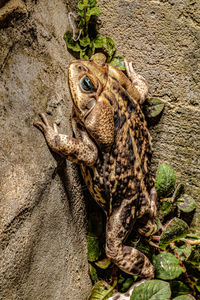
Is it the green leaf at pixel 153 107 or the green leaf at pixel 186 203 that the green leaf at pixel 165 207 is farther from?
the green leaf at pixel 153 107

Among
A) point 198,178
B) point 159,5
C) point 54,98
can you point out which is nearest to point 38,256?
point 54,98

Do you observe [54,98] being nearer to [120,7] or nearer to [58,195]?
[58,195]

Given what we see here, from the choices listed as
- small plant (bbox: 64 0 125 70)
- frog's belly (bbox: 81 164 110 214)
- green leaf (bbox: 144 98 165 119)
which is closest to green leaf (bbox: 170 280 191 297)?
frog's belly (bbox: 81 164 110 214)

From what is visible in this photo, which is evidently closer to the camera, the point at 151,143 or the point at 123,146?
the point at 123,146

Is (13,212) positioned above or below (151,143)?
above

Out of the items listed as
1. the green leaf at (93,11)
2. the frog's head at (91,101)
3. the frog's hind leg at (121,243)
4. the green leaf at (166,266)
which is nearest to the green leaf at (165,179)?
the frog's hind leg at (121,243)

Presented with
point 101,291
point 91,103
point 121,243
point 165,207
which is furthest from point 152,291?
point 91,103

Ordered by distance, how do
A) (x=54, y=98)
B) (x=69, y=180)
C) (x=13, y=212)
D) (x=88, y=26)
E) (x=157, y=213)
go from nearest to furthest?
(x=13, y=212) < (x=54, y=98) < (x=69, y=180) < (x=88, y=26) < (x=157, y=213)

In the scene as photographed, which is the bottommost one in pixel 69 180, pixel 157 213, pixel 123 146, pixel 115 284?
pixel 115 284
